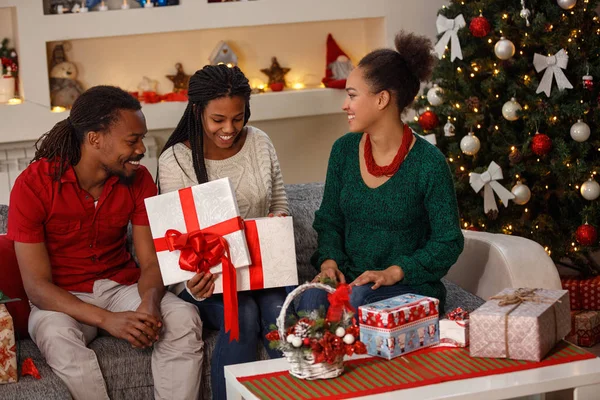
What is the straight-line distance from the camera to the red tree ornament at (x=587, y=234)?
3.78 m

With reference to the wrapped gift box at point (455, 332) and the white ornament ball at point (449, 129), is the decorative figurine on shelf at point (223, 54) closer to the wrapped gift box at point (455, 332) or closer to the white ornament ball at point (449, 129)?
the white ornament ball at point (449, 129)

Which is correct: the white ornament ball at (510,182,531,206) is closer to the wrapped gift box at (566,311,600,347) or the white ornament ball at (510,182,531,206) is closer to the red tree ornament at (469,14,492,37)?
the wrapped gift box at (566,311,600,347)

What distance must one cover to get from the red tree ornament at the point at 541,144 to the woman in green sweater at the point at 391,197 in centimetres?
131

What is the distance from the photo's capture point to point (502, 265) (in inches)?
106

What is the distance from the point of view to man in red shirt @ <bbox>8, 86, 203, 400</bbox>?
2.38 m

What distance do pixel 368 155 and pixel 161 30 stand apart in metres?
2.22

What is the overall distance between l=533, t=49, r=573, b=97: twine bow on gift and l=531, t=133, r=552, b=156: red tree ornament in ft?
0.61

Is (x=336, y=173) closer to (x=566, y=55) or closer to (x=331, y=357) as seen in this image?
(x=331, y=357)

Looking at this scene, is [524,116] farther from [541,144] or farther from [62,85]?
[62,85]

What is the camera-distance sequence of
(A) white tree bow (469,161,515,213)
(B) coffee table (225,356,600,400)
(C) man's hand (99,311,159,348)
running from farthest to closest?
(A) white tree bow (469,161,515,213) < (C) man's hand (99,311,159,348) < (B) coffee table (225,356,600,400)

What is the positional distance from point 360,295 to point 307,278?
1.90 feet

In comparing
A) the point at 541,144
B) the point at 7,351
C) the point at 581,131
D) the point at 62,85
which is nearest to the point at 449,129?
the point at 541,144

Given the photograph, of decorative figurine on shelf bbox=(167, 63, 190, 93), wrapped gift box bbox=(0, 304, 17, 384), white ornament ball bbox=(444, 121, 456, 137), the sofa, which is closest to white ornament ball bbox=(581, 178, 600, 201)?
white ornament ball bbox=(444, 121, 456, 137)

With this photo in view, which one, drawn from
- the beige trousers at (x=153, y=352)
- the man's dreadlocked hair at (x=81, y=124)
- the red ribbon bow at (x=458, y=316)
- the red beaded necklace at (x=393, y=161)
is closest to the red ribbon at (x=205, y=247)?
the beige trousers at (x=153, y=352)
